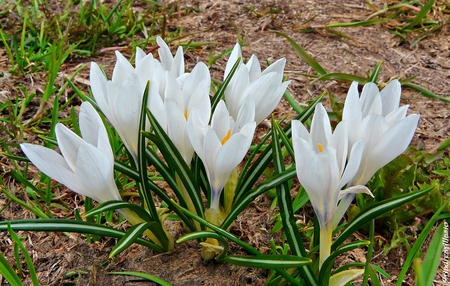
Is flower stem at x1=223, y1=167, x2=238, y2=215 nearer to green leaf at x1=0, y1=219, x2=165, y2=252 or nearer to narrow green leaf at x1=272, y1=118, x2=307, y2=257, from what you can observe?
narrow green leaf at x1=272, y1=118, x2=307, y2=257

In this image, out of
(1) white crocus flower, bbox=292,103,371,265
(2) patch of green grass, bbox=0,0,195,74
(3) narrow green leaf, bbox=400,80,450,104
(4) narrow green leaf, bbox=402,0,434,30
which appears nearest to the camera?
(1) white crocus flower, bbox=292,103,371,265

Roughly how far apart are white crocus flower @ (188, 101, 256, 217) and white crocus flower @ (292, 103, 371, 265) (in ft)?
0.37

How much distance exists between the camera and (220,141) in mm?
1094

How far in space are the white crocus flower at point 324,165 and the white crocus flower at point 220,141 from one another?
112 millimetres

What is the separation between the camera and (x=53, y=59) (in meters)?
2.05

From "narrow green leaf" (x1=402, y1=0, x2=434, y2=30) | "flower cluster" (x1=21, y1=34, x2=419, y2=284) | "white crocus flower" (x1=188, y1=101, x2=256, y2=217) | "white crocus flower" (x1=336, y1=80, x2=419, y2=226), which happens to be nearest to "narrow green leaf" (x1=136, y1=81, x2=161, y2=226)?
"flower cluster" (x1=21, y1=34, x2=419, y2=284)

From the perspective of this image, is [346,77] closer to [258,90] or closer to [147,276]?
[258,90]

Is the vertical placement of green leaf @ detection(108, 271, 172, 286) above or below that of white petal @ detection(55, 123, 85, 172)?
below

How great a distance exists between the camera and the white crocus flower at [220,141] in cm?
102

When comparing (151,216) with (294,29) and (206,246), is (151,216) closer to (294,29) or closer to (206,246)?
(206,246)

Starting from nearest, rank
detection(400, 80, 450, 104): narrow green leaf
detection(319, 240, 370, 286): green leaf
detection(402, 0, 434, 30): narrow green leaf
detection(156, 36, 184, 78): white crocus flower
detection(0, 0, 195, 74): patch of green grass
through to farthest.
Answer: detection(319, 240, 370, 286): green leaf
detection(156, 36, 184, 78): white crocus flower
detection(400, 80, 450, 104): narrow green leaf
detection(0, 0, 195, 74): patch of green grass
detection(402, 0, 434, 30): narrow green leaf

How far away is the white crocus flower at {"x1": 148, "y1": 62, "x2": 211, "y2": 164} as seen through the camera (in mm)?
1081

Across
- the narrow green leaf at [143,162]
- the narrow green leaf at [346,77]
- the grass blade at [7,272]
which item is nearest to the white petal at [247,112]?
the narrow green leaf at [143,162]

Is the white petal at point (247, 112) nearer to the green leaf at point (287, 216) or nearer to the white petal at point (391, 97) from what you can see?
the green leaf at point (287, 216)
